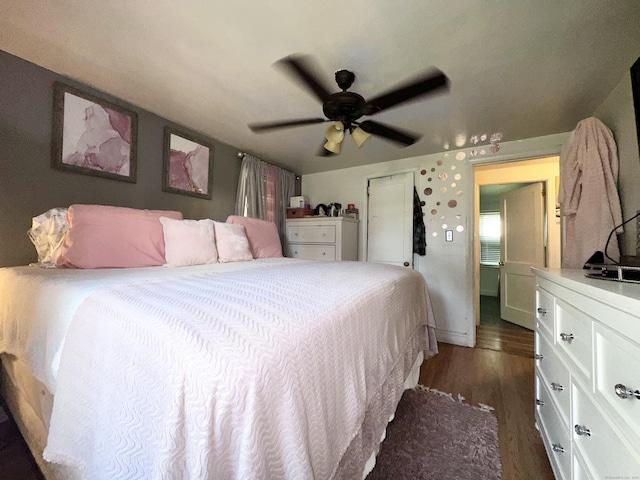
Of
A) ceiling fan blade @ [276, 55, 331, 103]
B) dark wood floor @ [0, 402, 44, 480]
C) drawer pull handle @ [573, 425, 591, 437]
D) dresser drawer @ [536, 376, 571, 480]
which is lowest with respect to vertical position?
dark wood floor @ [0, 402, 44, 480]

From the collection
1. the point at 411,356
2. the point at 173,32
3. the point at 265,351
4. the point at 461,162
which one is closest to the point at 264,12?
the point at 173,32

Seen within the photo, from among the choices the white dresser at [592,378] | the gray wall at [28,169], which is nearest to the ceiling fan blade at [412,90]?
the white dresser at [592,378]

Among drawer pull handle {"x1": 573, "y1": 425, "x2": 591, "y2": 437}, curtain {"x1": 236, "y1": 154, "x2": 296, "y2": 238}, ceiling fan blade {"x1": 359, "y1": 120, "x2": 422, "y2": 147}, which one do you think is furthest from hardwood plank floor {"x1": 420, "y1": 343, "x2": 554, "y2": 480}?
curtain {"x1": 236, "y1": 154, "x2": 296, "y2": 238}

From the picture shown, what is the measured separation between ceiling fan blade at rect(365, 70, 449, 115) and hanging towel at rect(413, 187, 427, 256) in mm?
1869

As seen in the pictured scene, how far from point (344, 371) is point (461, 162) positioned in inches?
117

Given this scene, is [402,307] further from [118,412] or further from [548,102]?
[548,102]

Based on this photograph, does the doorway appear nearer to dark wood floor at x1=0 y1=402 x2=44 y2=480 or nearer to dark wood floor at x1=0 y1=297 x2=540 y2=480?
dark wood floor at x1=0 y1=297 x2=540 y2=480

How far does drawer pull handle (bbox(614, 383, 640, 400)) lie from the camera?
0.57 metres

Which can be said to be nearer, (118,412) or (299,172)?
(118,412)

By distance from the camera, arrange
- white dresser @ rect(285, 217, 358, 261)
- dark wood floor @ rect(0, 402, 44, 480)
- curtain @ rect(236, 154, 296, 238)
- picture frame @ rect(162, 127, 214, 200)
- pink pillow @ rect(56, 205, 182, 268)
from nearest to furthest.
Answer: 1. dark wood floor @ rect(0, 402, 44, 480)
2. pink pillow @ rect(56, 205, 182, 268)
3. picture frame @ rect(162, 127, 214, 200)
4. curtain @ rect(236, 154, 296, 238)
5. white dresser @ rect(285, 217, 358, 261)

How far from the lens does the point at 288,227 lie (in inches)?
143

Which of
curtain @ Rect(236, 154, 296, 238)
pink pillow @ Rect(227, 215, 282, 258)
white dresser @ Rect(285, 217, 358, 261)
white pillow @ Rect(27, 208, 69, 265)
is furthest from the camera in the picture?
white dresser @ Rect(285, 217, 358, 261)

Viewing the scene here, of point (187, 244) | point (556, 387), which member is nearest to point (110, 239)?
point (187, 244)

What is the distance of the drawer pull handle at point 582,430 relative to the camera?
79cm
